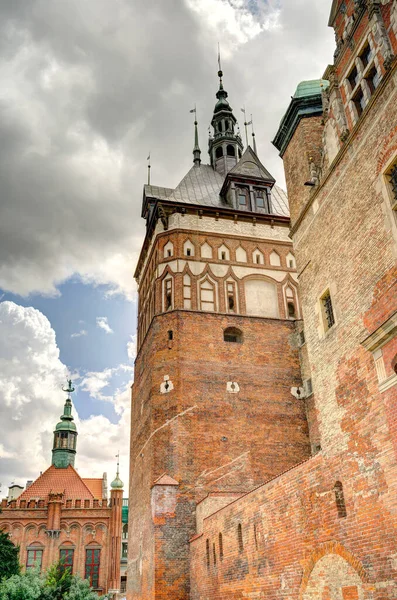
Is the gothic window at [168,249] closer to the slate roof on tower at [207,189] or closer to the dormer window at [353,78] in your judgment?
the slate roof on tower at [207,189]

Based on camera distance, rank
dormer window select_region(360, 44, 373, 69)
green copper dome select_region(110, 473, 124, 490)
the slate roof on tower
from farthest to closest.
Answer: green copper dome select_region(110, 473, 124, 490), the slate roof on tower, dormer window select_region(360, 44, 373, 69)

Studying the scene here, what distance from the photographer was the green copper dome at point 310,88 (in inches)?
571

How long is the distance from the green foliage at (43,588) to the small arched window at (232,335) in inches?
482

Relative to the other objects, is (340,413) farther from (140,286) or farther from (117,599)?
(117,599)

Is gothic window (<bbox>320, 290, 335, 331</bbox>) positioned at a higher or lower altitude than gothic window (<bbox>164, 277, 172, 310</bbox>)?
lower

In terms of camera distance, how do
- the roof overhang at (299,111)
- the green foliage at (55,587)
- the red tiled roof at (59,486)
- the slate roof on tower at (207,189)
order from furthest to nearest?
the red tiled roof at (59,486)
the slate roof on tower at (207,189)
the green foliage at (55,587)
the roof overhang at (299,111)

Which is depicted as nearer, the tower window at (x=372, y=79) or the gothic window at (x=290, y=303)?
the tower window at (x=372, y=79)

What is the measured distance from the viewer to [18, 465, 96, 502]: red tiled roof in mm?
42812

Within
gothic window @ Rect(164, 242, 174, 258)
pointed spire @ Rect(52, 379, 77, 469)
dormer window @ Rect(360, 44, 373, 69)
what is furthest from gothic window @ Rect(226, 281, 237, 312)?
pointed spire @ Rect(52, 379, 77, 469)

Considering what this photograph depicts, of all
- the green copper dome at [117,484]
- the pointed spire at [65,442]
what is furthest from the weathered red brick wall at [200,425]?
the pointed spire at [65,442]

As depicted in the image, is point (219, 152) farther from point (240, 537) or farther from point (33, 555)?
point (33, 555)

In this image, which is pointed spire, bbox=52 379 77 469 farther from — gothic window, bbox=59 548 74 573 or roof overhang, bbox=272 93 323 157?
roof overhang, bbox=272 93 323 157

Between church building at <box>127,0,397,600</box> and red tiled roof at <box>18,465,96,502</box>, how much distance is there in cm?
2202

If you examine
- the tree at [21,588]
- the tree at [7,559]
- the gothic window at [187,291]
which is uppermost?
the gothic window at [187,291]
